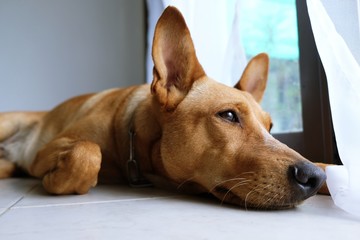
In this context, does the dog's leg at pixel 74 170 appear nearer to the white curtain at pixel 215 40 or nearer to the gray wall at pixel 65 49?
the white curtain at pixel 215 40

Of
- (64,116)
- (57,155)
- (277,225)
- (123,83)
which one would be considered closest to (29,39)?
(123,83)

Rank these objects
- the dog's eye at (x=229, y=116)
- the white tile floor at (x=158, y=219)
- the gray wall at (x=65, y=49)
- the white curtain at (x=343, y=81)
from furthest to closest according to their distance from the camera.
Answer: the gray wall at (x=65, y=49), the dog's eye at (x=229, y=116), the white curtain at (x=343, y=81), the white tile floor at (x=158, y=219)

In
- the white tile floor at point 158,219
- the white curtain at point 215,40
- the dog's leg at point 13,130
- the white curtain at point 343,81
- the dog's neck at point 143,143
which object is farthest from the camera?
the dog's leg at point 13,130

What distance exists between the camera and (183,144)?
4.67 ft

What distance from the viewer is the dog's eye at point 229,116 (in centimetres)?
142

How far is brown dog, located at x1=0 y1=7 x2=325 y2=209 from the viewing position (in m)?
1.19

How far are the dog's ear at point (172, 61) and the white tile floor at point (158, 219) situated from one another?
41 cm

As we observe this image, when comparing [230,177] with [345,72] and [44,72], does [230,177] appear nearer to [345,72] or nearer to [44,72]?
[345,72]

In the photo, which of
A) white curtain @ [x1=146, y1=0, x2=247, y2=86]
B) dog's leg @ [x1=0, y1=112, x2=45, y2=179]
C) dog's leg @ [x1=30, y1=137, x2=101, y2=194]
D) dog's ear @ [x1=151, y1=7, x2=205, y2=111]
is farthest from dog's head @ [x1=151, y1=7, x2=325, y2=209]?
dog's leg @ [x1=0, y1=112, x2=45, y2=179]

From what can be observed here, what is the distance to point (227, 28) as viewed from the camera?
235cm

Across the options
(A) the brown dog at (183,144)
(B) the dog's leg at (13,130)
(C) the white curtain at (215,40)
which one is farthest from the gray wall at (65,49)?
(A) the brown dog at (183,144)

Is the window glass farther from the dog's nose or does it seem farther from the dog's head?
the dog's nose

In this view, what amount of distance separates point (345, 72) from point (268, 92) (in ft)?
5.05

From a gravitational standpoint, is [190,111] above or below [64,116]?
above
